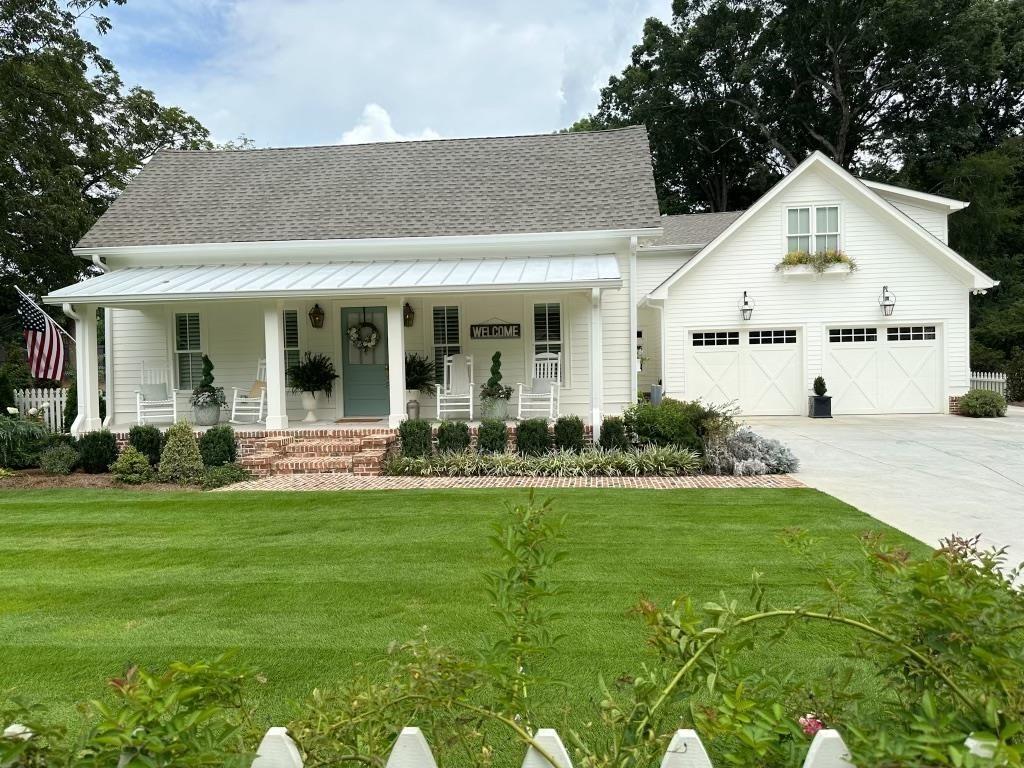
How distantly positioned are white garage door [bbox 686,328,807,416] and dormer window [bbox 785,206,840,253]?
2348 millimetres

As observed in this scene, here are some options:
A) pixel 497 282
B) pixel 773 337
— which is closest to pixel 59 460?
pixel 497 282

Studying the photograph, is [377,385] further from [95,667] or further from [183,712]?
[183,712]

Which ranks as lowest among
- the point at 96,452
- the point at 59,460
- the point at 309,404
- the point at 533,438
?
the point at 59,460

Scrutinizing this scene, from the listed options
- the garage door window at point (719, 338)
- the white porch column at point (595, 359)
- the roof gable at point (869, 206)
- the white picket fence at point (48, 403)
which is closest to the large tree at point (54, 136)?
the white picket fence at point (48, 403)

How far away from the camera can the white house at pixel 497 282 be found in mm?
11914

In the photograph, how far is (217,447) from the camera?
417 inches

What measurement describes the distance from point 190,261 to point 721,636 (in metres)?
14.5

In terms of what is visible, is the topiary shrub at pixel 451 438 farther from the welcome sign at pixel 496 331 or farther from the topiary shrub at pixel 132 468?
the topiary shrub at pixel 132 468

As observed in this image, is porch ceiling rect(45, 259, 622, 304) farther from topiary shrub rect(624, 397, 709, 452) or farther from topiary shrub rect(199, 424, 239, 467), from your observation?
topiary shrub rect(199, 424, 239, 467)

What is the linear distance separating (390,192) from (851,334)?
490 inches

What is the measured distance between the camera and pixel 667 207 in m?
39.6

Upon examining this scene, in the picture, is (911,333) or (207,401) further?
(911,333)

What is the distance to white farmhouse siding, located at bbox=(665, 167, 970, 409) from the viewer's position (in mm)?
16781

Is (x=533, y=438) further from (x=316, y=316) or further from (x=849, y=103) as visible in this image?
(x=849, y=103)
